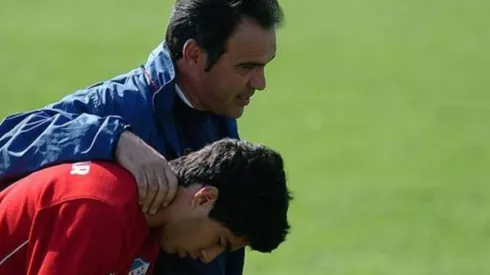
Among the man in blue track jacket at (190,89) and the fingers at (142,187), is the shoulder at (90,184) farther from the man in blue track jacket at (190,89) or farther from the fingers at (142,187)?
the man in blue track jacket at (190,89)

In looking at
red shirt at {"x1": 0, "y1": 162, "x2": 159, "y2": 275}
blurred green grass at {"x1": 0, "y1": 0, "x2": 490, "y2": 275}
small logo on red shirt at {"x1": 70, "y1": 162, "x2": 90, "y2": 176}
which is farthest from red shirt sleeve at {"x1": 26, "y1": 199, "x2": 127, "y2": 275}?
blurred green grass at {"x1": 0, "y1": 0, "x2": 490, "y2": 275}

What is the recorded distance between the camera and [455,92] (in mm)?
10703

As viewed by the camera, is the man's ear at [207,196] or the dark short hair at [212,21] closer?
the man's ear at [207,196]

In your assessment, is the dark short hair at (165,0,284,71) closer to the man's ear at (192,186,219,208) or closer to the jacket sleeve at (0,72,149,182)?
the jacket sleeve at (0,72,149,182)

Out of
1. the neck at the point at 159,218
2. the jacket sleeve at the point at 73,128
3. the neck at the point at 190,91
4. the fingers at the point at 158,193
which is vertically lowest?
the neck at the point at 159,218

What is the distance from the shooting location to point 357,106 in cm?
1034

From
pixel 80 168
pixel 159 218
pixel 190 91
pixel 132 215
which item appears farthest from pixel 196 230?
pixel 190 91

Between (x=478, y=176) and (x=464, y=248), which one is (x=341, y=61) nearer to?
(x=478, y=176)

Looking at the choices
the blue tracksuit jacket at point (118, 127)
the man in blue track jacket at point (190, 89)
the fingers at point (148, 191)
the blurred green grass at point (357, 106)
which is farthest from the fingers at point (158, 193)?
the blurred green grass at point (357, 106)

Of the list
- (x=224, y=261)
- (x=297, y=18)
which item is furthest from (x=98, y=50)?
(x=224, y=261)

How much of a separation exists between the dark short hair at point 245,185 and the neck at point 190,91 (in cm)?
63

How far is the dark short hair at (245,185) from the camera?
Result: 379cm

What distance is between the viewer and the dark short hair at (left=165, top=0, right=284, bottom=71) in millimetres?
4426

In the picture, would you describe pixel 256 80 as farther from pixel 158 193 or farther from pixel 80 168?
pixel 80 168
